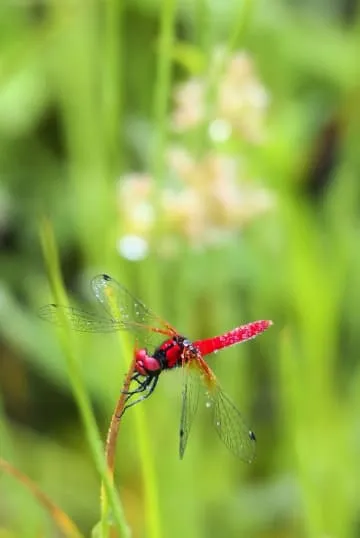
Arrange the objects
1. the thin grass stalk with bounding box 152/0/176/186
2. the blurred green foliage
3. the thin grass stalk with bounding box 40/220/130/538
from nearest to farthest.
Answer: the thin grass stalk with bounding box 40/220/130/538
the thin grass stalk with bounding box 152/0/176/186
the blurred green foliage

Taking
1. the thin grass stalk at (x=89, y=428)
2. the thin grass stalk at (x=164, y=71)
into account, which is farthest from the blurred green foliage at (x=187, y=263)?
the thin grass stalk at (x=89, y=428)

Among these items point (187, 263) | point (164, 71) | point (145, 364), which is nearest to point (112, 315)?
point (145, 364)

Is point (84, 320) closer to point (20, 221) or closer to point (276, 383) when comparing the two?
point (276, 383)

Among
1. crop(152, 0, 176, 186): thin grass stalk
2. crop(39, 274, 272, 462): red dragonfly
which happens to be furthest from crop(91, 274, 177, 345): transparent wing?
crop(152, 0, 176, 186): thin grass stalk

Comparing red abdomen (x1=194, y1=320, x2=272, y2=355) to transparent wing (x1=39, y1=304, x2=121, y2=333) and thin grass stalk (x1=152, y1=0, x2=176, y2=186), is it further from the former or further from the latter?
thin grass stalk (x1=152, y1=0, x2=176, y2=186)

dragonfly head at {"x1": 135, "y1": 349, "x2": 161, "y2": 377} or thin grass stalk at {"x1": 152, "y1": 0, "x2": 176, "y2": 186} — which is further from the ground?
thin grass stalk at {"x1": 152, "y1": 0, "x2": 176, "y2": 186}

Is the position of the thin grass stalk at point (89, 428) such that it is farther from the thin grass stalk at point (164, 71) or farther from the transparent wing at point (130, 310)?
the thin grass stalk at point (164, 71)

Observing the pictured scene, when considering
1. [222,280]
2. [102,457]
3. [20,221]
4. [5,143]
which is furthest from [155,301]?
[5,143]

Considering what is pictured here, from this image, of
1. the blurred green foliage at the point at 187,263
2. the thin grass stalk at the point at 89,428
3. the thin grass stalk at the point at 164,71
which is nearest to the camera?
the thin grass stalk at the point at 89,428
